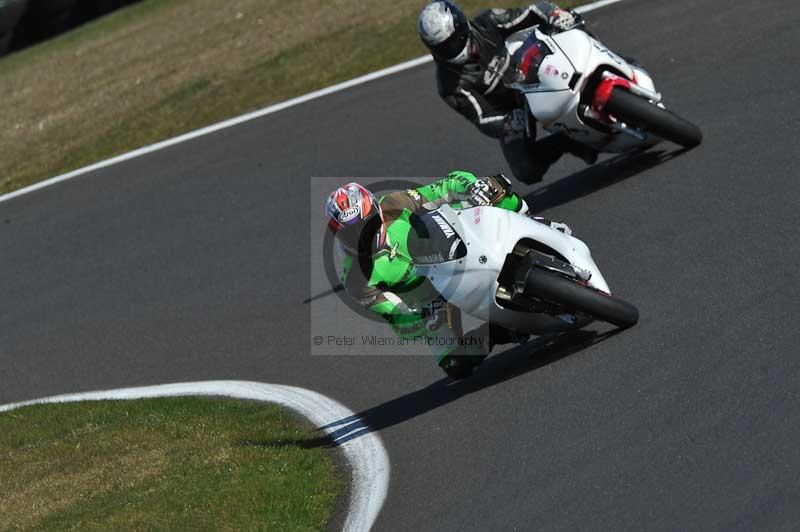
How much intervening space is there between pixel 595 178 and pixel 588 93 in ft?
3.74

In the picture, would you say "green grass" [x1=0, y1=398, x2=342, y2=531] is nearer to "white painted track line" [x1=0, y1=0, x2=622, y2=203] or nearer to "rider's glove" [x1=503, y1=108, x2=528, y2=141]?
"rider's glove" [x1=503, y1=108, x2=528, y2=141]

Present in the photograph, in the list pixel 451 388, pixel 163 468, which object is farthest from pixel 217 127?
pixel 451 388

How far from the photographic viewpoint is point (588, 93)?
9.67 m

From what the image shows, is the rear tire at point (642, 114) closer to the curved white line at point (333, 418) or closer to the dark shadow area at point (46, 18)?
the curved white line at point (333, 418)

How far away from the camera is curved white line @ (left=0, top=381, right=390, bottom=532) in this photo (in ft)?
23.1

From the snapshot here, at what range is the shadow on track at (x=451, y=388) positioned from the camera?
8.02 metres

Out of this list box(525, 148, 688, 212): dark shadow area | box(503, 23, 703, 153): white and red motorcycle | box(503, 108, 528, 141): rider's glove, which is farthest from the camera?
box(525, 148, 688, 212): dark shadow area

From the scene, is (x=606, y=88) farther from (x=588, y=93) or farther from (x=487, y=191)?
(x=487, y=191)

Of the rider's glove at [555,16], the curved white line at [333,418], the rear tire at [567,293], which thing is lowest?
the curved white line at [333,418]

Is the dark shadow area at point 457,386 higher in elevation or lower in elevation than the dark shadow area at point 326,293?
higher

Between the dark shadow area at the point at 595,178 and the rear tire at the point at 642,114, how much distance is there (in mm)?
610

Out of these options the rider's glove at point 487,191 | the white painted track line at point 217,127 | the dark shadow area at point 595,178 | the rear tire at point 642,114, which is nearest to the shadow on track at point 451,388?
the rider's glove at point 487,191

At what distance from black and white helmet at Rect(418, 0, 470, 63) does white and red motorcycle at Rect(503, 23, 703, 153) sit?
425mm

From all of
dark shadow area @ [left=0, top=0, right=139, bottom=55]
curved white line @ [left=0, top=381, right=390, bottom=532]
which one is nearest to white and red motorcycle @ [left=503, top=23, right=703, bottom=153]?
curved white line @ [left=0, top=381, right=390, bottom=532]
